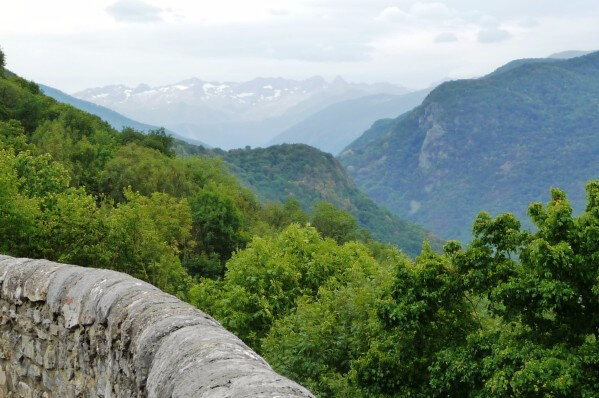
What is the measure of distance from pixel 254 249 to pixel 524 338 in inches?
814

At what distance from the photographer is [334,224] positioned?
77.2 m

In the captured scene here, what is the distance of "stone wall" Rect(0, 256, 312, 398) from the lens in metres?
3.93

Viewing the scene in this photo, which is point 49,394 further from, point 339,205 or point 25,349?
point 339,205

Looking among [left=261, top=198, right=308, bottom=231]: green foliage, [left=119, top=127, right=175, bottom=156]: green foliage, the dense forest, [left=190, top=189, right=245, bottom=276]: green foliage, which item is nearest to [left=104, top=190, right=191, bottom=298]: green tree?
the dense forest

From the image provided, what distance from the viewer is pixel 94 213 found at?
25.9m

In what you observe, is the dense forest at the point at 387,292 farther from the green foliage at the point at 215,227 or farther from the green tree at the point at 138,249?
the green foliage at the point at 215,227

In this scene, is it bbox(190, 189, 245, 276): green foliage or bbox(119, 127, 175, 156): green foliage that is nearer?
bbox(190, 189, 245, 276): green foliage

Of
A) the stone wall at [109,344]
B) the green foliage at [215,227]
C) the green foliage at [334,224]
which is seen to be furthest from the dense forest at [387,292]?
the green foliage at [334,224]

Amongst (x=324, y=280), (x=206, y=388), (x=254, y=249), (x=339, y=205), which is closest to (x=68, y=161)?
(x=254, y=249)

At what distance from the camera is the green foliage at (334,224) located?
75.8 m

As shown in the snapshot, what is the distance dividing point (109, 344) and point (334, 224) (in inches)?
2837

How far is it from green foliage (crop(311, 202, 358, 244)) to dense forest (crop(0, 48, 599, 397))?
33.9 meters

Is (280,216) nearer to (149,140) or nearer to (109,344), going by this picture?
(149,140)

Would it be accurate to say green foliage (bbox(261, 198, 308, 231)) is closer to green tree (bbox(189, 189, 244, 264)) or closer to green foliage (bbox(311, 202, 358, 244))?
green foliage (bbox(311, 202, 358, 244))
